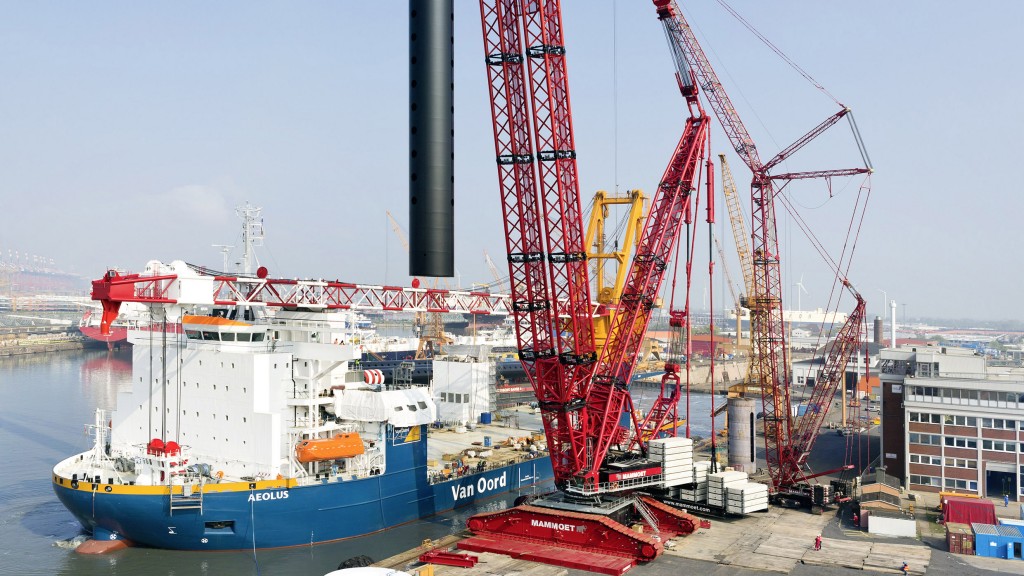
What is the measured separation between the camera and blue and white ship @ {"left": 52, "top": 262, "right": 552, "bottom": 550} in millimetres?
Result: 27172

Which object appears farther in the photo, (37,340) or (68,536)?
(37,340)

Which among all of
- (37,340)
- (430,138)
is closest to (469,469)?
(430,138)

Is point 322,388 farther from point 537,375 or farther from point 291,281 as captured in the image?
point 537,375

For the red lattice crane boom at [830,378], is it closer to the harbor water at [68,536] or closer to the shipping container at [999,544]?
the shipping container at [999,544]

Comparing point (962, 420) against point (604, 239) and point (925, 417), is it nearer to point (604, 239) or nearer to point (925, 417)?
point (925, 417)

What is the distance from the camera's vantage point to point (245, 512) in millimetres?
27359

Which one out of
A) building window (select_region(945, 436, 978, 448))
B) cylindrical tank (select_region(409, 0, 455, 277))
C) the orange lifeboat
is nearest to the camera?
cylindrical tank (select_region(409, 0, 455, 277))

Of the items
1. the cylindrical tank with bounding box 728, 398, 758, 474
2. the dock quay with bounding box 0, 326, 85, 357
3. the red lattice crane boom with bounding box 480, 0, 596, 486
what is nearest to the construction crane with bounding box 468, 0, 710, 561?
the red lattice crane boom with bounding box 480, 0, 596, 486

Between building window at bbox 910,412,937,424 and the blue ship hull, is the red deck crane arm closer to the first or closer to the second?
the blue ship hull

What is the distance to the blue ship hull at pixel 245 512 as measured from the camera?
26.7m

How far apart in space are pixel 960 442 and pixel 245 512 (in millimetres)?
30996

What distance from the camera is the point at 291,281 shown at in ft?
99.0

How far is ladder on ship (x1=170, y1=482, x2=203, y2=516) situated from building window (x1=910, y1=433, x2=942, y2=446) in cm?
3096

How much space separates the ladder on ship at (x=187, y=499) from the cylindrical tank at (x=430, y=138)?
1094 centimetres
